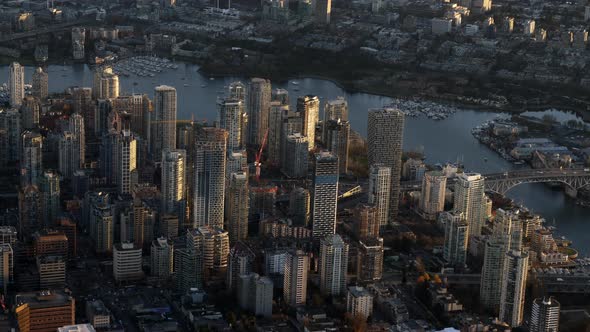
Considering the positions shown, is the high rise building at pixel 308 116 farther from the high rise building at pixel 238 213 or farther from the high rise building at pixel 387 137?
the high rise building at pixel 238 213

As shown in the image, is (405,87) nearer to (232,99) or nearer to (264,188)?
(232,99)

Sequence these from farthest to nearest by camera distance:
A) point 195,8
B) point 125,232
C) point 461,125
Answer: point 195,8, point 461,125, point 125,232

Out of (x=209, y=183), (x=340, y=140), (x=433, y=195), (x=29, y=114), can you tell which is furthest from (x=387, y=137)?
(x=29, y=114)

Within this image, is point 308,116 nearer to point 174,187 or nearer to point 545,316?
point 174,187

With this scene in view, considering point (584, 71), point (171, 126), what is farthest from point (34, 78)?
point (584, 71)

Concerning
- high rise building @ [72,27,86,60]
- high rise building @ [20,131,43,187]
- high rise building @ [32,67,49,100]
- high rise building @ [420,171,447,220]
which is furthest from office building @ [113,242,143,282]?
high rise building @ [72,27,86,60]

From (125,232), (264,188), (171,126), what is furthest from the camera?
(171,126)
